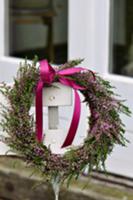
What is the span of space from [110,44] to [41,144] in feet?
6.20

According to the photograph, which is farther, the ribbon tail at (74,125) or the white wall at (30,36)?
the white wall at (30,36)

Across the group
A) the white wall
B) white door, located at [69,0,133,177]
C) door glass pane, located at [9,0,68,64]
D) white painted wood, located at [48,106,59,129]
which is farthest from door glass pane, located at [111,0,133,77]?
white painted wood, located at [48,106,59,129]

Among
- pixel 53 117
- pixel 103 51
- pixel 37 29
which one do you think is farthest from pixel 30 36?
pixel 53 117

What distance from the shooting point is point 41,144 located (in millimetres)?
2865

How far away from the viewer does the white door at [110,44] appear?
457 cm

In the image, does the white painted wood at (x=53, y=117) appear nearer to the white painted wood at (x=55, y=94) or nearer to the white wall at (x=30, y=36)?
the white painted wood at (x=55, y=94)

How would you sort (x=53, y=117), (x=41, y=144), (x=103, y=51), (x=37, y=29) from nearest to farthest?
(x=41, y=144), (x=53, y=117), (x=103, y=51), (x=37, y=29)

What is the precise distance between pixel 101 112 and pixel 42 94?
0.25 meters

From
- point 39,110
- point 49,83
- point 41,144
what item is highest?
point 49,83

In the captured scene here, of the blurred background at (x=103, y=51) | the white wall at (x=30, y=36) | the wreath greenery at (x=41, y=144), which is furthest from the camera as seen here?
the white wall at (x=30, y=36)

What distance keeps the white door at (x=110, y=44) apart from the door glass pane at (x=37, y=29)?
0.93 ft

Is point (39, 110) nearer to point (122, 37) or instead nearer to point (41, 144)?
point (41, 144)

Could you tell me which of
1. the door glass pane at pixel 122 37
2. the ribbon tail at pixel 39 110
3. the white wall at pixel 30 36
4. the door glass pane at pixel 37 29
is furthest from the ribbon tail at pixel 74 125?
the white wall at pixel 30 36

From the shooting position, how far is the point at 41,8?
517 cm
